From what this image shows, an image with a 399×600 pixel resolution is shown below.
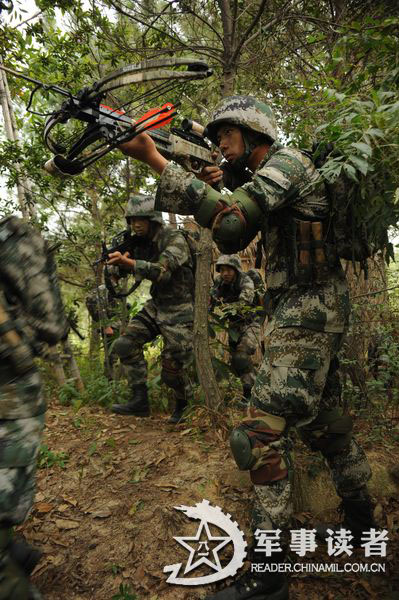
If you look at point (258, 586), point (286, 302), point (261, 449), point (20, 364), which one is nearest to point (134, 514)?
point (258, 586)

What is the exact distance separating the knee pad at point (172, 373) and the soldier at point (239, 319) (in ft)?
2.28

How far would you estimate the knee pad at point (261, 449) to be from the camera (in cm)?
188

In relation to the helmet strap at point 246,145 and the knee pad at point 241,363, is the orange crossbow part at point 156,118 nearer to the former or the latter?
the helmet strap at point 246,145

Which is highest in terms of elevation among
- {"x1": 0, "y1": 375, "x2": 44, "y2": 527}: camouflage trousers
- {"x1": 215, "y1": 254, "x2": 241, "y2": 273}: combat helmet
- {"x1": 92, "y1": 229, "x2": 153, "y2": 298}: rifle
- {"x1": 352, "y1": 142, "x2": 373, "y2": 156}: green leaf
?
{"x1": 92, "y1": 229, "x2": 153, "y2": 298}: rifle

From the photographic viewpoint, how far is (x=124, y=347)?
→ 4277mm

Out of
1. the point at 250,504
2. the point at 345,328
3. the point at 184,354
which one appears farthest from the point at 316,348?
the point at 184,354

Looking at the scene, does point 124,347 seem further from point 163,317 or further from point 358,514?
point 358,514

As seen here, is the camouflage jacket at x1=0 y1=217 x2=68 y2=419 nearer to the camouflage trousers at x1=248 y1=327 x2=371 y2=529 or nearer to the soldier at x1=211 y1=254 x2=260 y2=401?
the camouflage trousers at x1=248 y1=327 x2=371 y2=529

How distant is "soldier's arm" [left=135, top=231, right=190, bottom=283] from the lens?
13.1 ft

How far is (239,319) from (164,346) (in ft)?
3.17

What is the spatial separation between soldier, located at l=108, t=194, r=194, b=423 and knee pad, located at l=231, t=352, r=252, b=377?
710 mm

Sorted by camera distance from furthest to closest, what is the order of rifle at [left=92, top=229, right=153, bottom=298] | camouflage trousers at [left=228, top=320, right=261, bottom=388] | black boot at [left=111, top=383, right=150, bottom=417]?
camouflage trousers at [left=228, top=320, right=261, bottom=388] < rifle at [left=92, top=229, right=153, bottom=298] < black boot at [left=111, top=383, right=150, bottom=417]

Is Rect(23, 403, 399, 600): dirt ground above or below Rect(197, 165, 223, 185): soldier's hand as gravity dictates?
below

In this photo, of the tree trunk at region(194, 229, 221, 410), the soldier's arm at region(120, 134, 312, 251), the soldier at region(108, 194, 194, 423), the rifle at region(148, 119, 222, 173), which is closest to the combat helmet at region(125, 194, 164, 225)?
the soldier at region(108, 194, 194, 423)
